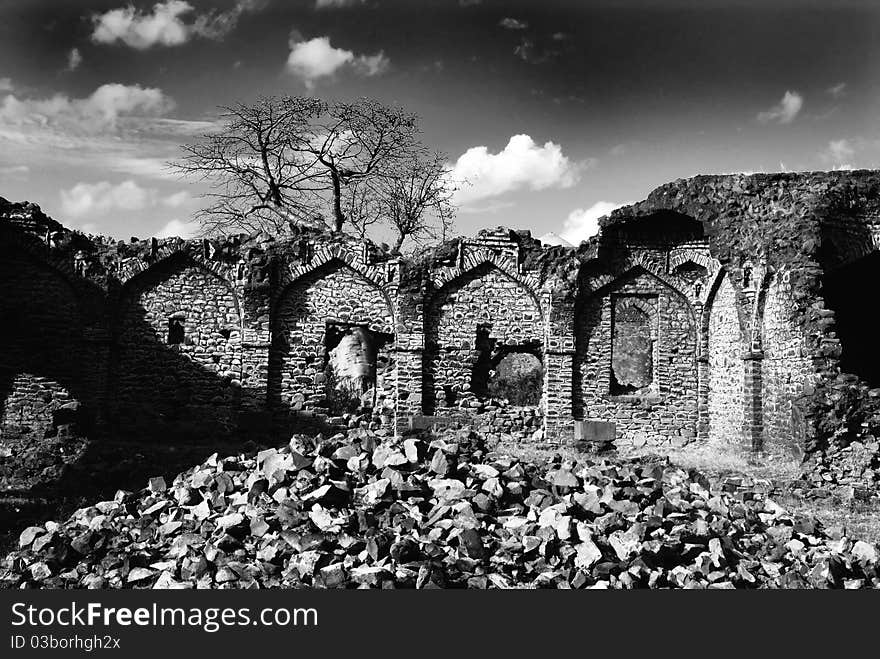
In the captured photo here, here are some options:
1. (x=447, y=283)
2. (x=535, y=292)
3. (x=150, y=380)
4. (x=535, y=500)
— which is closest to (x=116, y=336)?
(x=150, y=380)

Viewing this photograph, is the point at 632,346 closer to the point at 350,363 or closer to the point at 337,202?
the point at 337,202

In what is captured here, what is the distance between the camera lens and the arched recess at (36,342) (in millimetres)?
14211

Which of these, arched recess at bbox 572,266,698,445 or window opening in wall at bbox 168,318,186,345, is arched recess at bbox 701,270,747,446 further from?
window opening in wall at bbox 168,318,186,345

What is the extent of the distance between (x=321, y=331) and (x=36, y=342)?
5032mm

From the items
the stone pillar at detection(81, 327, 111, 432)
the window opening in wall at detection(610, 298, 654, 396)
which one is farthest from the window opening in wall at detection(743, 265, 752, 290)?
the stone pillar at detection(81, 327, 111, 432)

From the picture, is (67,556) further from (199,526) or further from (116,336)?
(116,336)

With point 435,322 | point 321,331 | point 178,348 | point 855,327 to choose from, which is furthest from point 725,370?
point 178,348

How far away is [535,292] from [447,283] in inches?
67.1

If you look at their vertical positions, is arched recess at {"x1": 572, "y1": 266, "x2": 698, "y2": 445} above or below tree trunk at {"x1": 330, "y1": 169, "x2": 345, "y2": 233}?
below

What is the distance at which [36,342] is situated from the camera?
14609mm

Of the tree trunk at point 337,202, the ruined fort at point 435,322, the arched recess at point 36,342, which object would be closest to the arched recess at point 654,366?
the ruined fort at point 435,322

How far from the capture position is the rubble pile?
694cm

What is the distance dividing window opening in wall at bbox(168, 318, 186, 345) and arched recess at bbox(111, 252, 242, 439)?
2cm

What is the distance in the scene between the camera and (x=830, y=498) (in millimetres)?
11164
